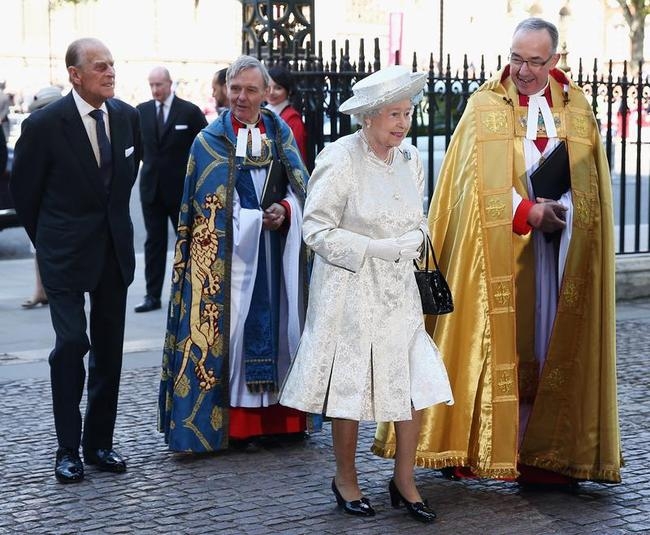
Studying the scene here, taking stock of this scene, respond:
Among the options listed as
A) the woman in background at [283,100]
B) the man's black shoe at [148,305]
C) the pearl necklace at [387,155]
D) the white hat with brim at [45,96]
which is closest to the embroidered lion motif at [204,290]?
the pearl necklace at [387,155]

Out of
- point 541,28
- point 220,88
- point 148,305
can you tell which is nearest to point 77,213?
point 541,28

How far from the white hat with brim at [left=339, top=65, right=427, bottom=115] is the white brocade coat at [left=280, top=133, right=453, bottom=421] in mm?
184

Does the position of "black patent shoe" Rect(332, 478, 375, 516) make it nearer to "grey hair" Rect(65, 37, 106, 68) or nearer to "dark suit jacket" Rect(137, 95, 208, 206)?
"grey hair" Rect(65, 37, 106, 68)

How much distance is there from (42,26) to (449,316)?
44.0m

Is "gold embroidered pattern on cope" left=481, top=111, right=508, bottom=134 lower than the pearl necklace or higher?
higher

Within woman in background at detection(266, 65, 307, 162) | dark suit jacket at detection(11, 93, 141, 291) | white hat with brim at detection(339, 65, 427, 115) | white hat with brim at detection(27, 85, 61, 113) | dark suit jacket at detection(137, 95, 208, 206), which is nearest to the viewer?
white hat with brim at detection(339, 65, 427, 115)

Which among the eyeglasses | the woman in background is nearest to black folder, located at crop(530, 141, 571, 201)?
the eyeglasses

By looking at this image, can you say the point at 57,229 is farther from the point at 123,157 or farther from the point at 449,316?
the point at 449,316

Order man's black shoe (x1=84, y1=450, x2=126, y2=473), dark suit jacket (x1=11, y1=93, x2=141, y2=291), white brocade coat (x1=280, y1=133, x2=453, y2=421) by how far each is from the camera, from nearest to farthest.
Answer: white brocade coat (x1=280, y1=133, x2=453, y2=421)
dark suit jacket (x1=11, y1=93, x2=141, y2=291)
man's black shoe (x1=84, y1=450, x2=126, y2=473)

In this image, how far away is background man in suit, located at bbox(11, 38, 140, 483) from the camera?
553cm

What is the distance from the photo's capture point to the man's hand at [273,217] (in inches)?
238

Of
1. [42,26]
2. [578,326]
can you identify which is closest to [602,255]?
[578,326]

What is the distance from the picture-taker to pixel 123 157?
18.7 ft

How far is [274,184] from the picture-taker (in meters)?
6.18
